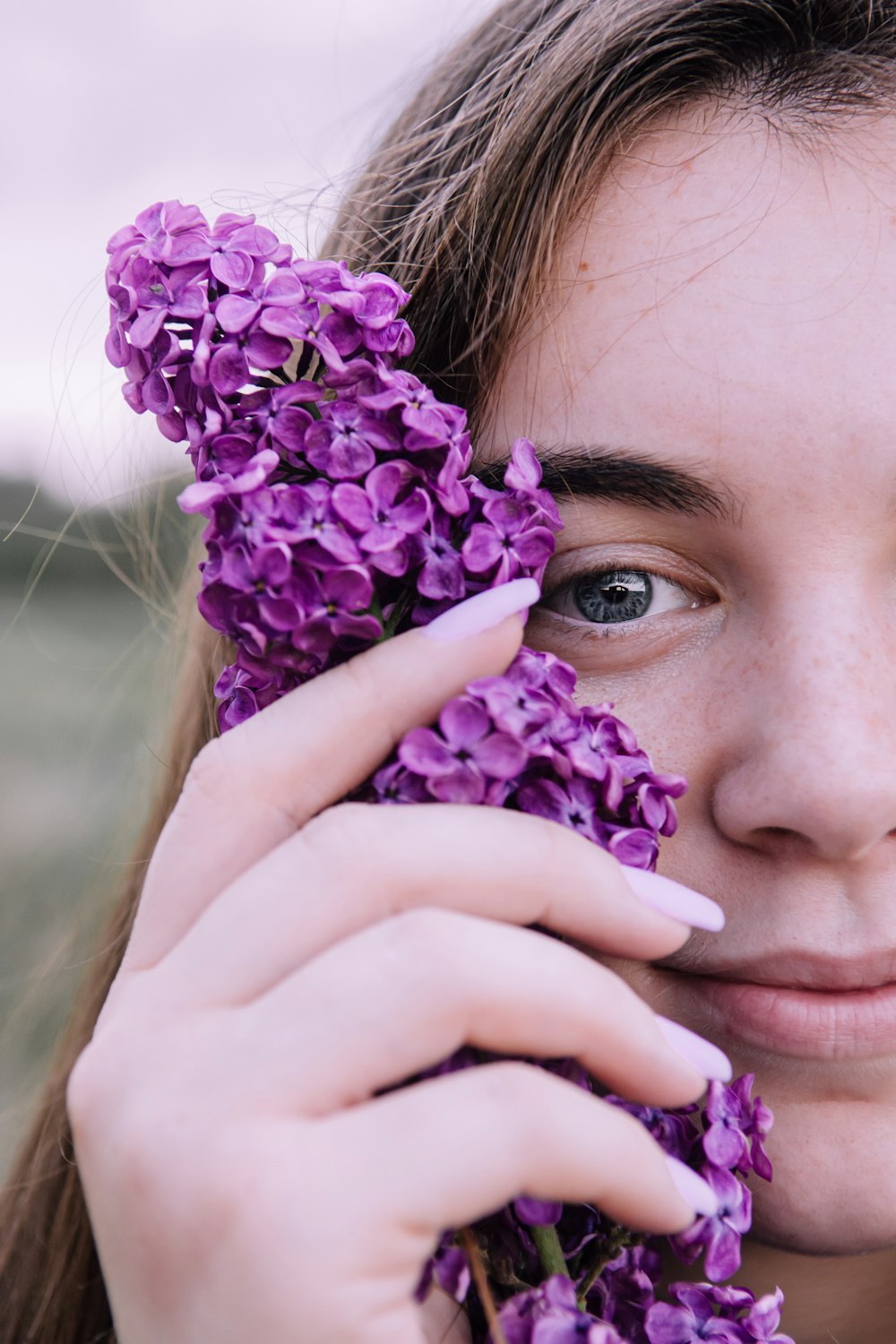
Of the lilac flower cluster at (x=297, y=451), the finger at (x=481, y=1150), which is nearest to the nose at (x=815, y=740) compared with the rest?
the lilac flower cluster at (x=297, y=451)

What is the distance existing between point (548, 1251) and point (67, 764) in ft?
8.58

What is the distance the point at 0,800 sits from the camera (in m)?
4.81

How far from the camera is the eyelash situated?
1.72 m

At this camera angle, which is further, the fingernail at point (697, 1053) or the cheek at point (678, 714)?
the cheek at point (678, 714)

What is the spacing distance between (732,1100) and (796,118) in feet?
4.56

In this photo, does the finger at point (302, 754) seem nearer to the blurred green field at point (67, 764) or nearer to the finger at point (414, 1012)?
the finger at point (414, 1012)

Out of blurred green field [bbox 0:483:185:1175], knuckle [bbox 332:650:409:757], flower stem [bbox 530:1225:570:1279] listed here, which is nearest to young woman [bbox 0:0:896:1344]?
knuckle [bbox 332:650:409:757]

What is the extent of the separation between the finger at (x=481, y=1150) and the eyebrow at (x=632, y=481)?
801 mm

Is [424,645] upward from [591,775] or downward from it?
upward

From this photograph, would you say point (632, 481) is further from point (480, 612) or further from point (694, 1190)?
point (694, 1190)

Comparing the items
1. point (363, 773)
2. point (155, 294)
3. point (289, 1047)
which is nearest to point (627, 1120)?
point (289, 1047)

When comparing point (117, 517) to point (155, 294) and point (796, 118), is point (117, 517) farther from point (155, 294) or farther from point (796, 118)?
point (796, 118)

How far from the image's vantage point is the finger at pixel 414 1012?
3.61ft

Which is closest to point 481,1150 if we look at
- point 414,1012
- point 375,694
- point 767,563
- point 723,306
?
point 414,1012
